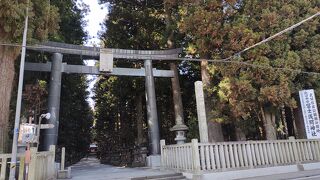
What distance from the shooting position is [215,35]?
11.8 metres

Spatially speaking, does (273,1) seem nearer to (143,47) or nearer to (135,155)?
(143,47)

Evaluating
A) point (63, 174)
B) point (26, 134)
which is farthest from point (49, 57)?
point (26, 134)

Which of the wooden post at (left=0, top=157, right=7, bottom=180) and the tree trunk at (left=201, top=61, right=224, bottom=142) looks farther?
the tree trunk at (left=201, top=61, right=224, bottom=142)

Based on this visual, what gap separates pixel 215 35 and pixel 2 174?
8.73 metres

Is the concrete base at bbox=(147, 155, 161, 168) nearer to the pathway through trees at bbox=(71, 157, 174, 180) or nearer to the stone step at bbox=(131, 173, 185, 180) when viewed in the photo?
the pathway through trees at bbox=(71, 157, 174, 180)

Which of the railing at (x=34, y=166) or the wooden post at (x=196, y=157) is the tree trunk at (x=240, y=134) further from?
the railing at (x=34, y=166)

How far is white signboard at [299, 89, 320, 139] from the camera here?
37.3 feet

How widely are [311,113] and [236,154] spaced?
3799 mm

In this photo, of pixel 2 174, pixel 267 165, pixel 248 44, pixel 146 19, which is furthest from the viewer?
pixel 146 19

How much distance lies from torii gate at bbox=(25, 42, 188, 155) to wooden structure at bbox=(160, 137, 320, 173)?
1172 millimetres

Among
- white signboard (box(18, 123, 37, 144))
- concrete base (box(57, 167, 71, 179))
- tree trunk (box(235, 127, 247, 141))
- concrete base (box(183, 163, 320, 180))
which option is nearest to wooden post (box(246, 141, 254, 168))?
concrete base (box(183, 163, 320, 180))

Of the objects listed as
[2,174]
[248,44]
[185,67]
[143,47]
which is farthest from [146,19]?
[2,174]

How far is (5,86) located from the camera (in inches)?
356

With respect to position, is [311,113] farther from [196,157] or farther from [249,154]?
[196,157]
